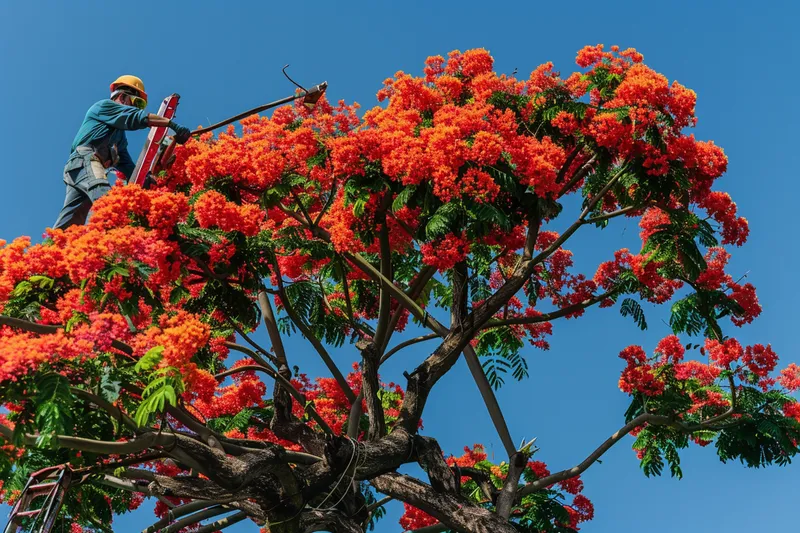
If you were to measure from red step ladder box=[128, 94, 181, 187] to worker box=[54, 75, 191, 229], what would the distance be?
250mm

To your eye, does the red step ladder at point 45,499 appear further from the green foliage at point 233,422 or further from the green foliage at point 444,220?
the green foliage at point 444,220

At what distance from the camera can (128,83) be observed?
37.6 ft

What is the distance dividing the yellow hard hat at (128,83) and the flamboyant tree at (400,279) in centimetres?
121

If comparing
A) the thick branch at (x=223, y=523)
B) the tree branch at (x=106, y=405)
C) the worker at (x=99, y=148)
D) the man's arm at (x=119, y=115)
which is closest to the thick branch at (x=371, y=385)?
the thick branch at (x=223, y=523)

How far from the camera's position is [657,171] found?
11.4 metres

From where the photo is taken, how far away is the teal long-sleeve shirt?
35.0 feet

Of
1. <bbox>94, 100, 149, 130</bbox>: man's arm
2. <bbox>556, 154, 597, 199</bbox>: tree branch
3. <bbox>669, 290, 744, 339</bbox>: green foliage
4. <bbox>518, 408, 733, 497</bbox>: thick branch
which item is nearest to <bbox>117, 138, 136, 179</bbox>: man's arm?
<bbox>94, 100, 149, 130</bbox>: man's arm

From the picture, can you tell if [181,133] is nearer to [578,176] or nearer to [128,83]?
[128,83]

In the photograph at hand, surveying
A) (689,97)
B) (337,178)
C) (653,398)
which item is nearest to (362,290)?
(337,178)

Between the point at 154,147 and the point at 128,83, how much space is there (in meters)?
1.09

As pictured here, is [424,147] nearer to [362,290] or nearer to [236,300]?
[236,300]

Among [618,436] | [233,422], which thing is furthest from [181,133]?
[618,436]

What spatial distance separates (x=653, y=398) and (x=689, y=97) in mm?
4255

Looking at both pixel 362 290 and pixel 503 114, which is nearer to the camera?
pixel 503 114
